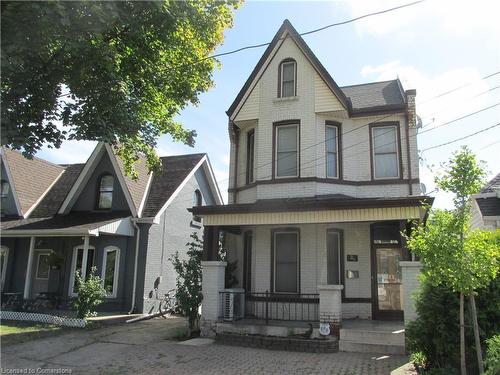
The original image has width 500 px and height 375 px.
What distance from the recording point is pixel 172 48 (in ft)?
38.3

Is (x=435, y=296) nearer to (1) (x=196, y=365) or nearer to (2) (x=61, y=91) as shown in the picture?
(1) (x=196, y=365)

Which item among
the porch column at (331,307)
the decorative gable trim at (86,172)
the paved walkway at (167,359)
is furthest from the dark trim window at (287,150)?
the decorative gable trim at (86,172)

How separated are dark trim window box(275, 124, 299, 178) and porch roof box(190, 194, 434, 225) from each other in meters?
1.23

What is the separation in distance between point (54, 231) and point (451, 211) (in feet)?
49.5

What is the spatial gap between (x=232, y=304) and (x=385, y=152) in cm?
689

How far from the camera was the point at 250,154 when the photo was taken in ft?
50.5

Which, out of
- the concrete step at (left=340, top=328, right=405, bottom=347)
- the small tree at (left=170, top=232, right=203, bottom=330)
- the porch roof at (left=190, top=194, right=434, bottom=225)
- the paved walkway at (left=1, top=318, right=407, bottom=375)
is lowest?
the paved walkway at (left=1, top=318, right=407, bottom=375)

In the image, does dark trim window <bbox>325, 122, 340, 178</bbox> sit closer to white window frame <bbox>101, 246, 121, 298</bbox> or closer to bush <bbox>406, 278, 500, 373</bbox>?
bush <bbox>406, 278, 500, 373</bbox>

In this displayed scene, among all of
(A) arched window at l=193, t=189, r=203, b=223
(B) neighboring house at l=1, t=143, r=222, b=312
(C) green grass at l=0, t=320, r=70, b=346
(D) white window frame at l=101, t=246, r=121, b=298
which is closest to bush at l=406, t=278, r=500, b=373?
(C) green grass at l=0, t=320, r=70, b=346

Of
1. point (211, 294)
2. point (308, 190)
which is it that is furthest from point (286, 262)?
point (211, 294)

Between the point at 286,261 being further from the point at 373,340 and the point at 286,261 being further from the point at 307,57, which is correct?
the point at 307,57

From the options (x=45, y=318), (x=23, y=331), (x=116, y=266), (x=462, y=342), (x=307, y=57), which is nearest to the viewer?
(x=462, y=342)

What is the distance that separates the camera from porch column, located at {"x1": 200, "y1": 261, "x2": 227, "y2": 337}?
12.3 meters

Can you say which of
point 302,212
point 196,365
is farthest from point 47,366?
point 302,212
